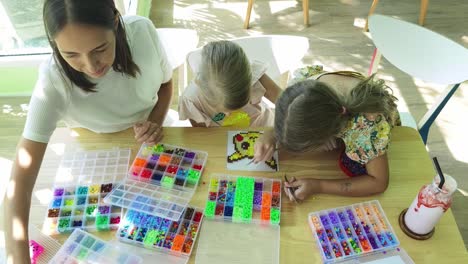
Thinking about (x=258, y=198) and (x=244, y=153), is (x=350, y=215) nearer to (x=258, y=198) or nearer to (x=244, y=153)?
(x=258, y=198)

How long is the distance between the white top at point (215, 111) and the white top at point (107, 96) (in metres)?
0.14

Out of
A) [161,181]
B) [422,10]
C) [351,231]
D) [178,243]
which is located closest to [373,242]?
[351,231]

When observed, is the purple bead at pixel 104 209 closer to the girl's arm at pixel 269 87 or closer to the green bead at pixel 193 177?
the green bead at pixel 193 177

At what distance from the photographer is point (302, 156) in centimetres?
116

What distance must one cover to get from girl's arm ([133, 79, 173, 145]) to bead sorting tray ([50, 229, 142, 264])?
13.8 inches

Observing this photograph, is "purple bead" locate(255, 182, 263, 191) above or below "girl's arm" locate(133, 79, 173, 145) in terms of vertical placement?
below

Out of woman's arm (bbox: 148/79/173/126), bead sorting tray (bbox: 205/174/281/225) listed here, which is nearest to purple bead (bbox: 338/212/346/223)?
bead sorting tray (bbox: 205/174/281/225)

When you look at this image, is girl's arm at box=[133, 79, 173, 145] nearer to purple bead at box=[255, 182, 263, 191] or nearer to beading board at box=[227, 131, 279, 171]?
beading board at box=[227, 131, 279, 171]

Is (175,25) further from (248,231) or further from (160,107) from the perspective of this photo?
(248,231)

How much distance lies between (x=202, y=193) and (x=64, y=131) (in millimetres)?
550

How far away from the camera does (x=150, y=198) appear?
3.39 feet

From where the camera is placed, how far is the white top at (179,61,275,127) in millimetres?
1330

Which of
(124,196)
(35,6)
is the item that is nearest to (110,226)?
(124,196)

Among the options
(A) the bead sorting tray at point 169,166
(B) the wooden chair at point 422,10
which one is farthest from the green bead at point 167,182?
(B) the wooden chair at point 422,10
